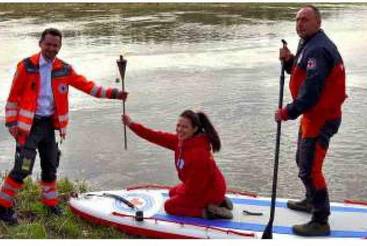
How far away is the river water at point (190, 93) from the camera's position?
9.33 meters

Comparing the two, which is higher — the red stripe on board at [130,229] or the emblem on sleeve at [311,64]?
the emblem on sleeve at [311,64]

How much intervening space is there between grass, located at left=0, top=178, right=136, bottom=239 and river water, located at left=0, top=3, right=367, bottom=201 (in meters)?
1.76

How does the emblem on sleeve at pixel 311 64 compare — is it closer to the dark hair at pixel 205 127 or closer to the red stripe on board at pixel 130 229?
the dark hair at pixel 205 127

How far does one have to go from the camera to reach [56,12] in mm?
37594

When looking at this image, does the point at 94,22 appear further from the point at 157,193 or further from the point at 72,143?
the point at 157,193

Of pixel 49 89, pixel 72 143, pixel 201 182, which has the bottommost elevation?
pixel 72 143

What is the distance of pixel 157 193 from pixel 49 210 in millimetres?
1212

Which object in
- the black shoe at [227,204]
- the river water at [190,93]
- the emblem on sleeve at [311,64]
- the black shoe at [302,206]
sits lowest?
the river water at [190,93]

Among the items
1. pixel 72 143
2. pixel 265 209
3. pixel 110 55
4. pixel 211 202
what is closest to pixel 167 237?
pixel 211 202

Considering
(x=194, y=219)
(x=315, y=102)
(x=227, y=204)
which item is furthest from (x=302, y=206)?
(x=315, y=102)

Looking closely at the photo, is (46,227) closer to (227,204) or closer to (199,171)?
(199,171)

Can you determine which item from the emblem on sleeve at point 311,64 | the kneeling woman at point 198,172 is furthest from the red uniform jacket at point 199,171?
the emblem on sleeve at point 311,64

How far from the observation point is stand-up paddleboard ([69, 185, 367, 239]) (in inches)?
242

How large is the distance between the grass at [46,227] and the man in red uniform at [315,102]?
6.45 feet
